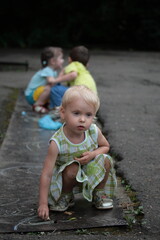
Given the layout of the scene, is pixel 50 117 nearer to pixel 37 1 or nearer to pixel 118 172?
pixel 118 172

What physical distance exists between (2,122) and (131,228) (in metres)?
3.35

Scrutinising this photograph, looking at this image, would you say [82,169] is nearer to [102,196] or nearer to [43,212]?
[102,196]

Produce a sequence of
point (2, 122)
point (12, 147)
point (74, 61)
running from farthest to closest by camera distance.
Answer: point (74, 61), point (2, 122), point (12, 147)

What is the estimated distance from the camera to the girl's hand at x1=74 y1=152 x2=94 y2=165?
11.6ft

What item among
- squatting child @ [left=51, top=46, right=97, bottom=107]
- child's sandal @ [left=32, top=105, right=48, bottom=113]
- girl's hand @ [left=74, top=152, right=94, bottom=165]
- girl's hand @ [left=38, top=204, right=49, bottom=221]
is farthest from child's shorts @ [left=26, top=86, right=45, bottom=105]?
girl's hand @ [left=38, top=204, right=49, bottom=221]

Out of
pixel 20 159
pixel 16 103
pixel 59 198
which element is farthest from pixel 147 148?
pixel 16 103

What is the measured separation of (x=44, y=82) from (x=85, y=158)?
4141mm

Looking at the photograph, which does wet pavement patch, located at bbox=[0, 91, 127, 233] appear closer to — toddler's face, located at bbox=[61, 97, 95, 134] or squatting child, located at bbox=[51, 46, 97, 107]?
toddler's face, located at bbox=[61, 97, 95, 134]

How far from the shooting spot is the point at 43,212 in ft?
10.8

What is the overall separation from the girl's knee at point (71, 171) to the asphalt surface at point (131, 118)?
49cm

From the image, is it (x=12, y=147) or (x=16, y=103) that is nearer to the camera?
(x=12, y=147)

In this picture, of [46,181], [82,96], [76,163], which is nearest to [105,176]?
[76,163]

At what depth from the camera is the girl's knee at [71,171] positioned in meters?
3.49

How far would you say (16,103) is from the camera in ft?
25.1
